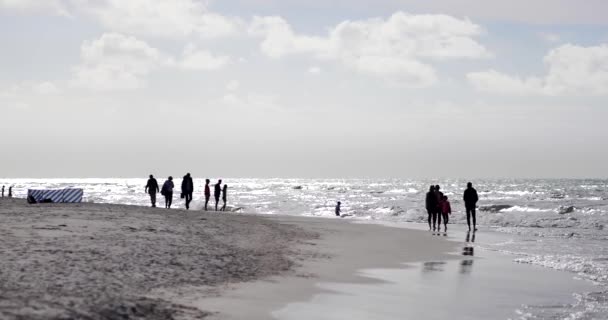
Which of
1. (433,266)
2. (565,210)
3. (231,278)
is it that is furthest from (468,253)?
(565,210)

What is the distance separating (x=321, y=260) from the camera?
15508 mm

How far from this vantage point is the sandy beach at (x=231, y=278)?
325 inches

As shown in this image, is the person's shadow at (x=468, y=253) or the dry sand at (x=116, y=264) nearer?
the dry sand at (x=116, y=264)

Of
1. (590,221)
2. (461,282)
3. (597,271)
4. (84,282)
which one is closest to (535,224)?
(590,221)

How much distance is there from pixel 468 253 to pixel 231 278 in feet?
30.6

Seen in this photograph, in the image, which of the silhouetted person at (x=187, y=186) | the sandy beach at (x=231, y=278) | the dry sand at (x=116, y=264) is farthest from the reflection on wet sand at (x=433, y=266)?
the silhouetted person at (x=187, y=186)

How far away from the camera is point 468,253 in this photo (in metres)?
18.3

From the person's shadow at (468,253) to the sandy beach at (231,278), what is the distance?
0.27 ft

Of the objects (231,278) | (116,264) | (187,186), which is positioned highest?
(187,186)

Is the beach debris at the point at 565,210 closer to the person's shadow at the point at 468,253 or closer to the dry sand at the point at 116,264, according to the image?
the person's shadow at the point at 468,253

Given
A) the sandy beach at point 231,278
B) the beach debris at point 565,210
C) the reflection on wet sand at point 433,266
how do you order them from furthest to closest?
the beach debris at point 565,210 → the reflection on wet sand at point 433,266 → the sandy beach at point 231,278

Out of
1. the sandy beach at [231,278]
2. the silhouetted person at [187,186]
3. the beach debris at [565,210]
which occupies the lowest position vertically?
the beach debris at [565,210]

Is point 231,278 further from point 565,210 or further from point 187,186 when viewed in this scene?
point 565,210

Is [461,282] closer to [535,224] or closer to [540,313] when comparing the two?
[540,313]
